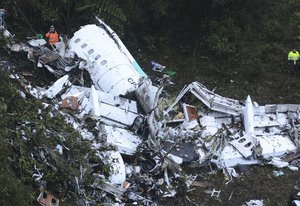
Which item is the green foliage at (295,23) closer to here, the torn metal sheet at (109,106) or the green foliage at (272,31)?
the green foliage at (272,31)

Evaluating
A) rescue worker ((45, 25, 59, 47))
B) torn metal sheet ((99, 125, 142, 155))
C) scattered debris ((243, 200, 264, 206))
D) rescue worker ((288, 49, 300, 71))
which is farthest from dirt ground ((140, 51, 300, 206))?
rescue worker ((45, 25, 59, 47))

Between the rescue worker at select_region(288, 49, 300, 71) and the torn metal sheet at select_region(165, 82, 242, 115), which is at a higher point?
the rescue worker at select_region(288, 49, 300, 71)

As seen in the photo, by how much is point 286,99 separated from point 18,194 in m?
9.25

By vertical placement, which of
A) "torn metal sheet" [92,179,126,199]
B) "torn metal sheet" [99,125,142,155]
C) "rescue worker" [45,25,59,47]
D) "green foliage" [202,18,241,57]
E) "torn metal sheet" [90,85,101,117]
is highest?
"green foliage" [202,18,241,57]

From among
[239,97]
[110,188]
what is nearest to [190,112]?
[239,97]

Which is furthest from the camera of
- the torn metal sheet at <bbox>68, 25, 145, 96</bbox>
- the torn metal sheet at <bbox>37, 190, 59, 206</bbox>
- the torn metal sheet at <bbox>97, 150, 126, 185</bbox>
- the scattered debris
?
the torn metal sheet at <bbox>68, 25, 145, 96</bbox>

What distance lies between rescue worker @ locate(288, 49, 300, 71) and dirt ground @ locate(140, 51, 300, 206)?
0.24 metres

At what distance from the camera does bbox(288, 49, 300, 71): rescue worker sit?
50.5 feet

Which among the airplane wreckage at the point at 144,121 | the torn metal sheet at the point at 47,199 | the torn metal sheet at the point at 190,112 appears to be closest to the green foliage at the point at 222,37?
the airplane wreckage at the point at 144,121

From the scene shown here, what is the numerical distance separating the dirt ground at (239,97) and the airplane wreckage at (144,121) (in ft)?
0.86

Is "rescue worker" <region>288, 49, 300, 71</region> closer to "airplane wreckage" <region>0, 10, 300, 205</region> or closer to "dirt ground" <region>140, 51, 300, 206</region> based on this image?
"dirt ground" <region>140, 51, 300, 206</region>

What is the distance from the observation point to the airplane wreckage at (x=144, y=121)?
10.3 metres

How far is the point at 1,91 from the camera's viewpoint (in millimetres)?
9578

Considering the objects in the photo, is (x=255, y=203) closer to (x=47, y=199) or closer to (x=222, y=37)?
(x=47, y=199)
